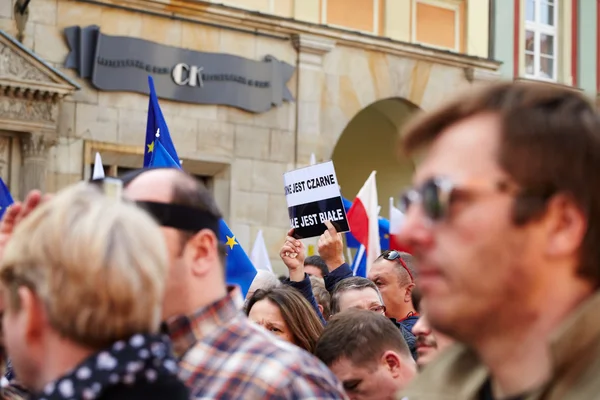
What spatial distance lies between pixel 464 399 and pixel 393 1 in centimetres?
1446

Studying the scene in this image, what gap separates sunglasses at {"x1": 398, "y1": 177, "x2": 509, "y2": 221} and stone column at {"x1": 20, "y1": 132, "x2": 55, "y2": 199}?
1104 centimetres

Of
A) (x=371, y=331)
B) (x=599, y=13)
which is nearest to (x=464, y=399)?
(x=371, y=331)

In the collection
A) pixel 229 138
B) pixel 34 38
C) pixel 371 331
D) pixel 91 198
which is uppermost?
pixel 34 38

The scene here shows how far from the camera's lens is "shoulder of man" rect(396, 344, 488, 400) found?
219cm

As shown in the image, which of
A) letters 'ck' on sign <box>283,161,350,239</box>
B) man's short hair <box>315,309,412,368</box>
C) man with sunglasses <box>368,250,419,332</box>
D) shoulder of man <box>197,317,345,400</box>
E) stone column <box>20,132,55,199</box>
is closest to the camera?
shoulder of man <box>197,317,345,400</box>

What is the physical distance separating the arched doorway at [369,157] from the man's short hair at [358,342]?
13.9 meters

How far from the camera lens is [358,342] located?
3963 millimetres

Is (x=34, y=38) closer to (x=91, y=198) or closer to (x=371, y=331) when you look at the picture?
(x=371, y=331)

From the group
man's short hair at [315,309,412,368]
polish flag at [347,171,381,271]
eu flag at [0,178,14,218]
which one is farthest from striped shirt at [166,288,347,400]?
polish flag at [347,171,381,271]

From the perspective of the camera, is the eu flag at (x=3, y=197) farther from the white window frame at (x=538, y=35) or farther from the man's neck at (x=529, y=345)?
the white window frame at (x=538, y=35)

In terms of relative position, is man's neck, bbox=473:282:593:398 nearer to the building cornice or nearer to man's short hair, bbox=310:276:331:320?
man's short hair, bbox=310:276:331:320

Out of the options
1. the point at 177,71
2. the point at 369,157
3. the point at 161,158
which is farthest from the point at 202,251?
the point at 369,157

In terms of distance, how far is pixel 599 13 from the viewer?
64.6ft

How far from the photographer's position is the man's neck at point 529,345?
6.48 feet
